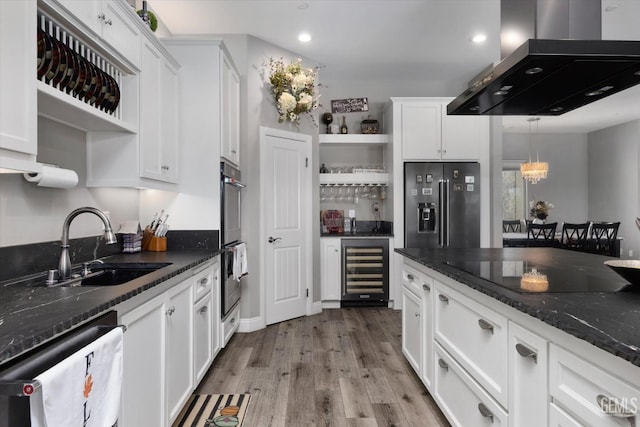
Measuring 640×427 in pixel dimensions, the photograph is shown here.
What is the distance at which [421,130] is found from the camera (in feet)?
15.2

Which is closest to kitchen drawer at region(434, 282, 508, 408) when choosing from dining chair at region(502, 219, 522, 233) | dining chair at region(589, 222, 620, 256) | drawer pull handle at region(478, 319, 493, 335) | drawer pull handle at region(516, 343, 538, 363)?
drawer pull handle at region(478, 319, 493, 335)

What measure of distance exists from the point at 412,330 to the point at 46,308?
6.98 ft

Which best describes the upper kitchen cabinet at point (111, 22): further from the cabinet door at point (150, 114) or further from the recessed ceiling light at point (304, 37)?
the recessed ceiling light at point (304, 37)

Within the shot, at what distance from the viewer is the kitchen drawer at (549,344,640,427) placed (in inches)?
33.7

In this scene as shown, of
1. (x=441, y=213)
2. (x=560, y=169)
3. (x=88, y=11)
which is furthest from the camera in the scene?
(x=560, y=169)

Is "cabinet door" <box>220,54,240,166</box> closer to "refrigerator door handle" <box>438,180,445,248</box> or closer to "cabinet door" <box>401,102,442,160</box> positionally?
"cabinet door" <box>401,102,442,160</box>

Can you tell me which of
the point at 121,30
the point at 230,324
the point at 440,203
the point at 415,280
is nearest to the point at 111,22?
the point at 121,30

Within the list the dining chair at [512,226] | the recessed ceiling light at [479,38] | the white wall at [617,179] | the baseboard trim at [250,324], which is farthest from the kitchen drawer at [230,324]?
the white wall at [617,179]

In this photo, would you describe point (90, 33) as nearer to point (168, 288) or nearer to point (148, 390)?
point (168, 288)

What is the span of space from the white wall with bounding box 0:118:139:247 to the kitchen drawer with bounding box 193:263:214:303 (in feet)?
2.29

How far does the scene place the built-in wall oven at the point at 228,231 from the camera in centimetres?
304

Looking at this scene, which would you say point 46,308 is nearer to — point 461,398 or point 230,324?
point 461,398

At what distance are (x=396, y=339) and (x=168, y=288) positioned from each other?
2335 millimetres

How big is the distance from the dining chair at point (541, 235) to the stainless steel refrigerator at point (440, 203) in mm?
2274
